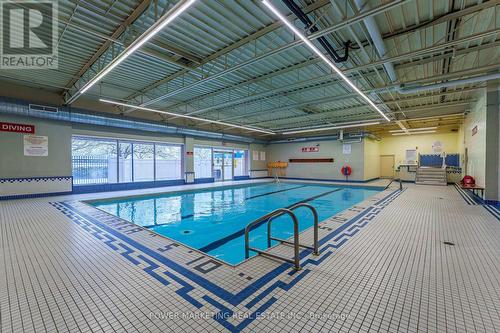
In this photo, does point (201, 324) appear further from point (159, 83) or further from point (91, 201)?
point (91, 201)

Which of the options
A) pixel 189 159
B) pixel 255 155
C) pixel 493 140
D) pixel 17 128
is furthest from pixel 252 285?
pixel 255 155

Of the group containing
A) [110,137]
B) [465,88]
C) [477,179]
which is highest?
[465,88]

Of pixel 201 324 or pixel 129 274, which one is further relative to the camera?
pixel 129 274

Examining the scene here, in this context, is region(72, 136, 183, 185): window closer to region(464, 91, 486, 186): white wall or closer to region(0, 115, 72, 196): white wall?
region(0, 115, 72, 196): white wall

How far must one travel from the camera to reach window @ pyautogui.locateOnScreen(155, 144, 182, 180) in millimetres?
10273

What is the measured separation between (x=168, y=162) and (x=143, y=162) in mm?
1217

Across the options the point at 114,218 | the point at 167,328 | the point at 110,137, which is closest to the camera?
the point at 167,328

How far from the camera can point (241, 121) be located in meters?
11.2

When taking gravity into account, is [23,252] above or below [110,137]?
below

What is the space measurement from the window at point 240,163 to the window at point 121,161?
4225mm

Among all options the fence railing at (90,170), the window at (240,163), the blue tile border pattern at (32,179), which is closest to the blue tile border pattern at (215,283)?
the blue tile border pattern at (32,179)

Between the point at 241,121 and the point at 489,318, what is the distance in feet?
34.5

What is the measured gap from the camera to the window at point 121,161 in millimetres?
8094

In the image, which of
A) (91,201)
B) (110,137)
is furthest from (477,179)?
(110,137)
